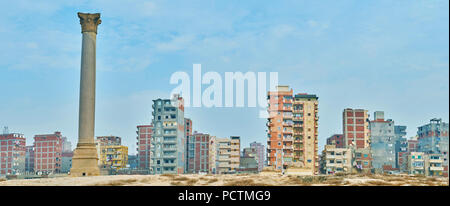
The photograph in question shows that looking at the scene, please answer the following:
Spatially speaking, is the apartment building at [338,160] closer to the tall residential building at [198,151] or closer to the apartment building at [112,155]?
the tall residential building at [198,151]

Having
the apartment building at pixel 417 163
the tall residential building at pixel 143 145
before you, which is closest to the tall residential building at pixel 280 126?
A: the apartment building at pixel 417 163

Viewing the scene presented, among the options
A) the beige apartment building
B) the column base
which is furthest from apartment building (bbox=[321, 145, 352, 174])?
the column base

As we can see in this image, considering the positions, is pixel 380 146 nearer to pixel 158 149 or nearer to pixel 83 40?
pixel 158 149

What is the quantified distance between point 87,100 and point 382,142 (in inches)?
4477

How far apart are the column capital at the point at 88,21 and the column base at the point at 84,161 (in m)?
10.8

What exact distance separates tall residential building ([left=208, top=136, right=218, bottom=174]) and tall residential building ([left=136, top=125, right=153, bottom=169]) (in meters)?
19.6

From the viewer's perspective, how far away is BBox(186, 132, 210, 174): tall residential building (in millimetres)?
148125

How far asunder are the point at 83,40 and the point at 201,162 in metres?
105

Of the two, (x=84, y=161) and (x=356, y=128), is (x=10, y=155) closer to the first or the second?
(x=356, y=128)

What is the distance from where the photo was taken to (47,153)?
16438 cm

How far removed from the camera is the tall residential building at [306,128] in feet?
342

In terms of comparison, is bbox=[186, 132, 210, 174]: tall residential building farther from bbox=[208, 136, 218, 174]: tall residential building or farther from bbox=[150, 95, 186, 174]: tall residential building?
bbox=[150, 95, 186, 174]: tall residential building

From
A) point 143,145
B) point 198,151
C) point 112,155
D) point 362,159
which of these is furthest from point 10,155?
point 362,159

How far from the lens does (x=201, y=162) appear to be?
148125 millimetres
